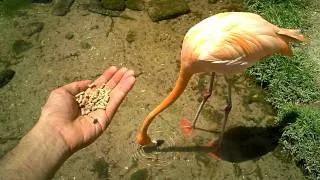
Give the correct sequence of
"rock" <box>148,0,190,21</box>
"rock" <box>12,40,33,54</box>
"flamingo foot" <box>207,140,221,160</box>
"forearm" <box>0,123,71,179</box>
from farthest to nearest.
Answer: "rock" <box>148,0,190,21</box> → "rock" <box>12,40,33,54</box> → "flamingo foot" <box>207,140,221,160</box> → "forearm" <box>0,123,71,179</box>

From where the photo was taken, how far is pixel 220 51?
330 cm

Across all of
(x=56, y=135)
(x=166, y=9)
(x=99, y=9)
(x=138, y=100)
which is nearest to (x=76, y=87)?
(x=56, y=135)

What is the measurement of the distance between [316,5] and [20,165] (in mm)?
3712

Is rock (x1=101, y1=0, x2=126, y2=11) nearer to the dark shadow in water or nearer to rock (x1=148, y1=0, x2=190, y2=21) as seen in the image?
rock (x1=148, y1=0, x2=190, y2=21)

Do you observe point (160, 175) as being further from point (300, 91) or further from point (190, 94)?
point (300, 91)

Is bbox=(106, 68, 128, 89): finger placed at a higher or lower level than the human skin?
higher

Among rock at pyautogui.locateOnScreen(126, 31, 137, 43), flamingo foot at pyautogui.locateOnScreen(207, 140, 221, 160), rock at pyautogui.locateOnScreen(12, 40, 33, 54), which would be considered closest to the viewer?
flamingo foot at pyautogui.locateOnScreen(207, 140, 221, 160)

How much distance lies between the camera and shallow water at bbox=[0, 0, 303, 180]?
3967 mm

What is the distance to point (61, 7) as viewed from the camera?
16.6 ft

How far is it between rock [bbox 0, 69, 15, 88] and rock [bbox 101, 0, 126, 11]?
1.29m

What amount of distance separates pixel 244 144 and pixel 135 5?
6.68 feet

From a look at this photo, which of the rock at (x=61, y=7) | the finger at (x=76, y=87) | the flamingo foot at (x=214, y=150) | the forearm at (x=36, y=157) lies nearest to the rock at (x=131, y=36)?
the rock at (x=61, y=7)

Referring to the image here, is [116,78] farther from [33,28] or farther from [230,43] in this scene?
[33,28]

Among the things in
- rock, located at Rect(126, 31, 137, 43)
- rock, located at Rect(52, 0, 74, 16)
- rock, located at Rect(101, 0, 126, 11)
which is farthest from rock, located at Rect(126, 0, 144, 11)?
rock, located at Rect(52, 0, 74, 16)
